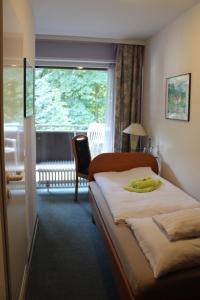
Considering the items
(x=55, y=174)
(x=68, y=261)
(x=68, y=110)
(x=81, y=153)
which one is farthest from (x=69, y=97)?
(x=68, y=261)

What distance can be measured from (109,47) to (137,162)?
6.76ft

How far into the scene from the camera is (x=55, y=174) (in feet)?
16.1

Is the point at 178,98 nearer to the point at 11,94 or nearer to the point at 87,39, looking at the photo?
the point at 87,39

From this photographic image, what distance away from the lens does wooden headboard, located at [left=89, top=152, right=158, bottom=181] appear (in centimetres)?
386

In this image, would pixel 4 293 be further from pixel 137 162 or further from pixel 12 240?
pixel 137 162

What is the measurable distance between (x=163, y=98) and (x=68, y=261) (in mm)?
2405

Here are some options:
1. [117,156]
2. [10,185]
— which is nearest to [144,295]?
[10,185]

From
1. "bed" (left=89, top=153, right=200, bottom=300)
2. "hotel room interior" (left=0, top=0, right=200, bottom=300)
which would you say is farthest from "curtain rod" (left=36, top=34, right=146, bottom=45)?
"bed" (left=89, top=153, right=200, bottom=300)

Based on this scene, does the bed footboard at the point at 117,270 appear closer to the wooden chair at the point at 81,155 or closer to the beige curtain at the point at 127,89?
the wooden chair at the point at 81,155

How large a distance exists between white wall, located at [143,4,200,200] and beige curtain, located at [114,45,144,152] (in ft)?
0.60

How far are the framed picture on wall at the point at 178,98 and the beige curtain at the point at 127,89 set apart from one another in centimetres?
109

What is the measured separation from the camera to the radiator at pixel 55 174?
15.9 feet

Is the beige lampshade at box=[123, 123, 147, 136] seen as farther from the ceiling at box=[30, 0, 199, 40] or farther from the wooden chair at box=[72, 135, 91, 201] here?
the ceiling at box=[30, 0, 199, 40]

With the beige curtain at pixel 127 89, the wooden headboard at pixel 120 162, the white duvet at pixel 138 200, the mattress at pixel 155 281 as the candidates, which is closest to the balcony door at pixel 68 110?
the beige curtain at pixel 127 89
